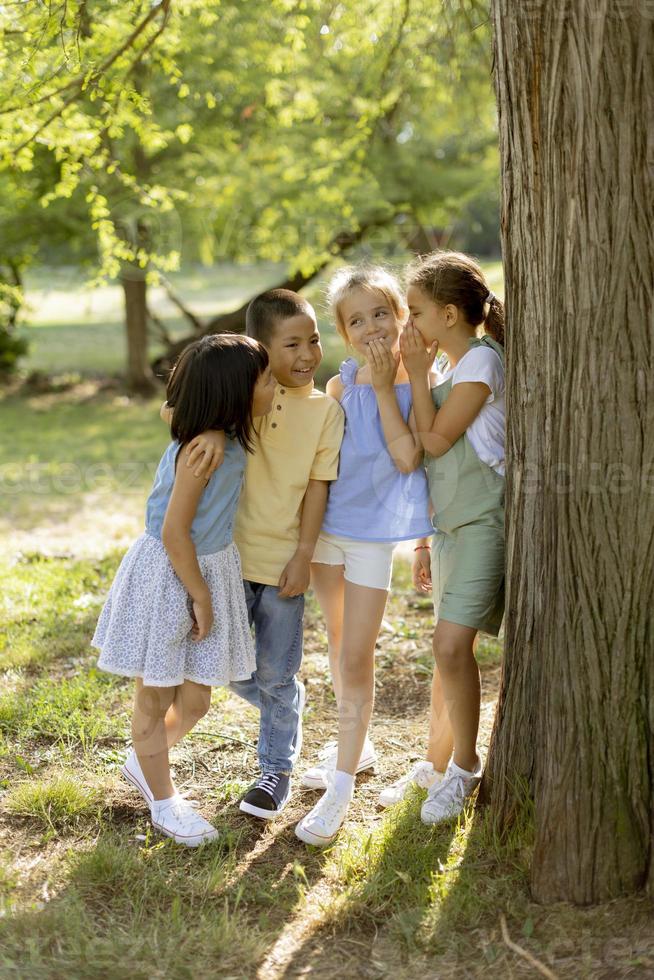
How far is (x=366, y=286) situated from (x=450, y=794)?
1.52 m

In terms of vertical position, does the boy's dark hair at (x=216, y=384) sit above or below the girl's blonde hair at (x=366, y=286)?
below

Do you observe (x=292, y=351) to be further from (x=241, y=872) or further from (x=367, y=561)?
(x=241, y=872)

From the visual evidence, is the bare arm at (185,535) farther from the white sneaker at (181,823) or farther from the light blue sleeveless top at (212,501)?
the white sneaker at (181,823)

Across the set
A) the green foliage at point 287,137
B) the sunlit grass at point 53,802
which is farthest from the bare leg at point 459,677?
the green foliage at point 287,137

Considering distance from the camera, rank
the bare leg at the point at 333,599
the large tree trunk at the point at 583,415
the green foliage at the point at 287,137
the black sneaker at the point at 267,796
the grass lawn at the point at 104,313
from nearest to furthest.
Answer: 1. the large tree trunk at the point at 583,415
2. the black sneaker at the point at 267,796
3. the bare leg at the point at 333,599
4. the green foliage at the point at 287,137
5. the grass lawn at the point at 104,313

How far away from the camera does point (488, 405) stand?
282cm

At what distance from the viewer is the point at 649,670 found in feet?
7.78

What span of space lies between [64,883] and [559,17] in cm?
248

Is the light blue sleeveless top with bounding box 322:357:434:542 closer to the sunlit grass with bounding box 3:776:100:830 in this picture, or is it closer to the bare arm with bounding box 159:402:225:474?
the bare arm with bounding box 159:402:225:474

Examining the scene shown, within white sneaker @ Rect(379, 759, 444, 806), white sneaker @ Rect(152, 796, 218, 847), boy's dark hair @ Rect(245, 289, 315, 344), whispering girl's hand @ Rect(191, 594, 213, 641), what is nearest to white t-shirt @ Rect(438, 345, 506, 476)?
boy's dark hair @ Rect(245, 289, 315, 344)

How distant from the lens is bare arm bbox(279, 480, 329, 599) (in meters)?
2.87

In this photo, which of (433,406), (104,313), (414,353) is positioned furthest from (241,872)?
(104,313)

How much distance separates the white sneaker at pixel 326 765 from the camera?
3.17m

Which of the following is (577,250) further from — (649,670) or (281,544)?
(281,544)
